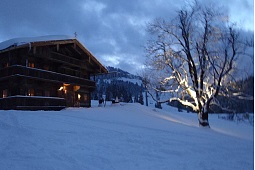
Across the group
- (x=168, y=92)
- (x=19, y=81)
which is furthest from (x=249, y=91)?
(x=19, y=81)

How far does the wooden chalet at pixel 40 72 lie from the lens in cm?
2255

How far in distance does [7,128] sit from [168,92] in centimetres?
1507

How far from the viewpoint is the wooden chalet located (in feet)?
74.0

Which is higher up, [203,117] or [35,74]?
[35,74]

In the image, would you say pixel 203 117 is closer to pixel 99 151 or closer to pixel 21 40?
pixel 99 151

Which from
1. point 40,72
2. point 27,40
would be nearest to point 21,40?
point 27,40

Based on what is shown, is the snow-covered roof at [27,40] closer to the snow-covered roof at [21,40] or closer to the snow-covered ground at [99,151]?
the snow-covered roof at [21,40]

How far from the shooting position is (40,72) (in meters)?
24.4

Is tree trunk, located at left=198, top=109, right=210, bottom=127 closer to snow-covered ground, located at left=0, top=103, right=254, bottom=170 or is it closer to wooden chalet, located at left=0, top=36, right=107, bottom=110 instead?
snow-covered ground, located at left=0, top=103, right=254, bottom=170

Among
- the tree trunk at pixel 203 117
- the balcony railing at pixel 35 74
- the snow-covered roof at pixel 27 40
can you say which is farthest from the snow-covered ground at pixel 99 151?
the snow-covered roof at pixel 27 40

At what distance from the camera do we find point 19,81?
2309cm

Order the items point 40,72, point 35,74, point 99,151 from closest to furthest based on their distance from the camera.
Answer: point 99,151 < point 35,74 < point 40,72

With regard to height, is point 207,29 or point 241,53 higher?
point 207,29

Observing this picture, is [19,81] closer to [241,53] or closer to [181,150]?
[181,150]
